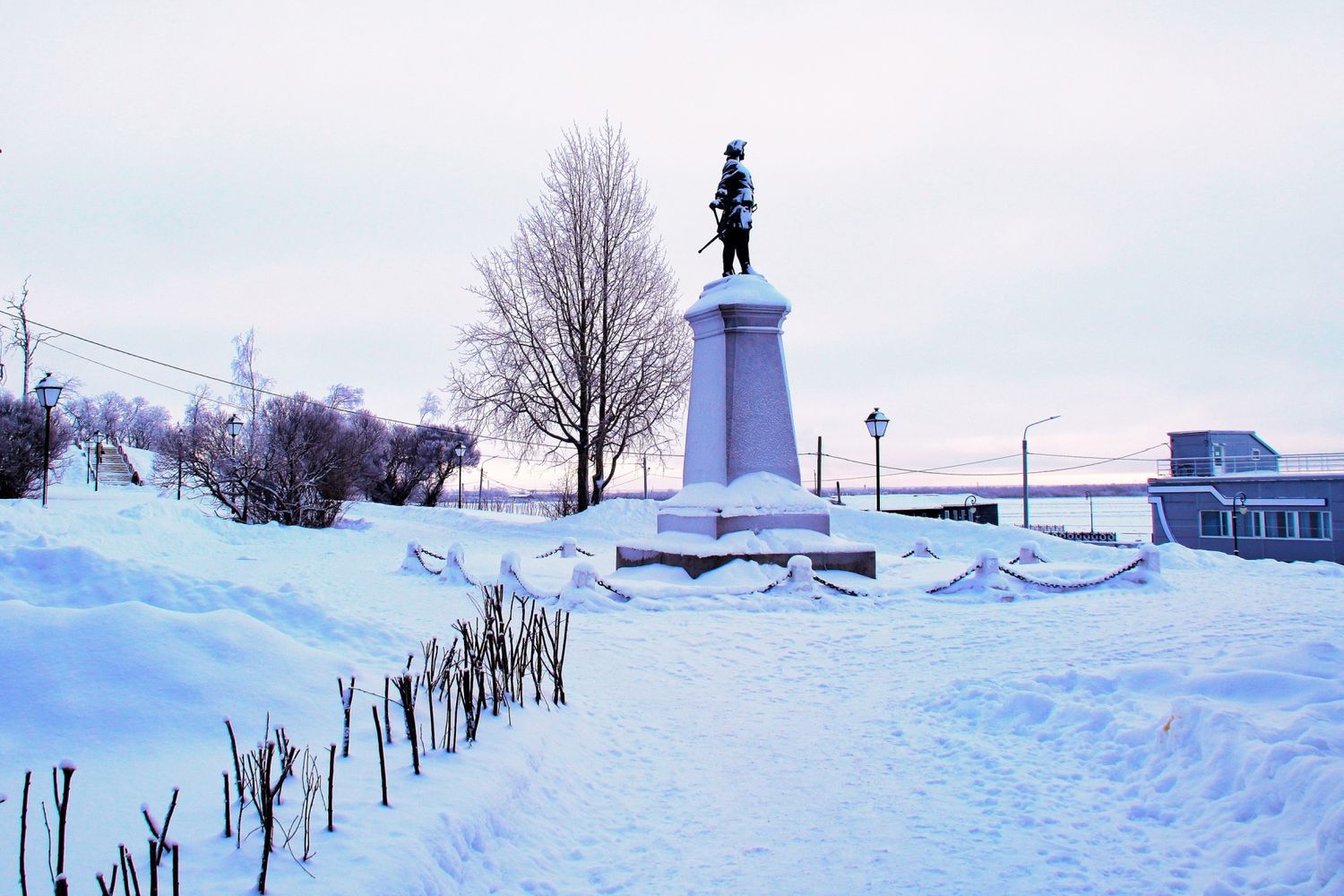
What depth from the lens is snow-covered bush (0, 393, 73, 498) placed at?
25.4m

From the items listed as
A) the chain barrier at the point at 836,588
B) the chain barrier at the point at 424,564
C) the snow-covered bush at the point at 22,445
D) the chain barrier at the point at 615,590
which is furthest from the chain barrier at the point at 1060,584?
the snow-covered bush at the point at 22,445

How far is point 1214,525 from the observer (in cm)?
2772

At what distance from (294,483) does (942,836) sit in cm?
2317

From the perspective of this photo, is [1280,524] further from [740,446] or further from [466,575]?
[466,575]

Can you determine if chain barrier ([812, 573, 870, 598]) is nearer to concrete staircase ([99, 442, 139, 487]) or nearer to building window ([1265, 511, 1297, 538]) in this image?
building window ([1265, 511, 1297, 538])

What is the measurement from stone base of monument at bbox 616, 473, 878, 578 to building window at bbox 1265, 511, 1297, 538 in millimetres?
22745

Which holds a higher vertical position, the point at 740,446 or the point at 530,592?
the point at 740,446

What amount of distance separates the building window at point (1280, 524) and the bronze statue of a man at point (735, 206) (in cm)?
2382

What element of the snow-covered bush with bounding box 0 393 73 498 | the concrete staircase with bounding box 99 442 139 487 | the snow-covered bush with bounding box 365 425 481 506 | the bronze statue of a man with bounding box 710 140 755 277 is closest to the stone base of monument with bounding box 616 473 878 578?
the bronze statue of a man with bounding box 710 140 755 277

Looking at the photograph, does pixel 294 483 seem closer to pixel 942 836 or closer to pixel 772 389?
pixel 772 389

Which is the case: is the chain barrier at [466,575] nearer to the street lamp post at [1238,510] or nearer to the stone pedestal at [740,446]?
the stone pedestal at [740,446]

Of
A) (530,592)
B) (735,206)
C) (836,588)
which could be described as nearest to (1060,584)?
(836,588)

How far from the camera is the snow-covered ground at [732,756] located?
3.13 m

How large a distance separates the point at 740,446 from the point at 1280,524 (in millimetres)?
24305
